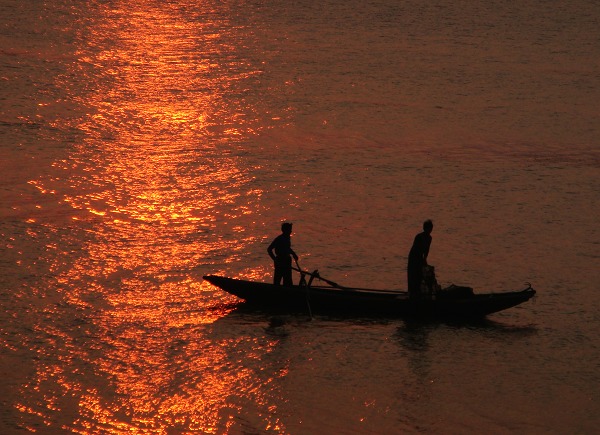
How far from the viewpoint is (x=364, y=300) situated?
1430 centimetres

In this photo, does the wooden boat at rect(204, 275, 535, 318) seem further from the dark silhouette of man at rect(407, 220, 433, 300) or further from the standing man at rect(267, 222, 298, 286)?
the standing man at rect(267, 222, 298, 286)

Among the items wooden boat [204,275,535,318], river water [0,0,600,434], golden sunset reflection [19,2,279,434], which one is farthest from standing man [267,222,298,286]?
golden sunset reflection [19,2,279,434]

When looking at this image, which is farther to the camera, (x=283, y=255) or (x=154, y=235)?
(x=154, y=235)

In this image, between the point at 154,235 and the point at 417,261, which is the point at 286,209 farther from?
the point at 417,261

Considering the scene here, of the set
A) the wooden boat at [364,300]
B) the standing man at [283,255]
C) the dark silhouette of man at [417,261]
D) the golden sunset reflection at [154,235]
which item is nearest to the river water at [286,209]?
the golden sunset reflection at [154,235]

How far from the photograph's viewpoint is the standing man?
14.5 m

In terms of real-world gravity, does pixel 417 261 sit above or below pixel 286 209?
above

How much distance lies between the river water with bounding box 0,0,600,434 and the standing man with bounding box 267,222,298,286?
0.62 meters

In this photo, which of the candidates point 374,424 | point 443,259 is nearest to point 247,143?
point 443,259

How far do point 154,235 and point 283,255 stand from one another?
3.72 metres

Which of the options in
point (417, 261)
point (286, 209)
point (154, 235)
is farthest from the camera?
point (286, 209)

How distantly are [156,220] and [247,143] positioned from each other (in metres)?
5.01

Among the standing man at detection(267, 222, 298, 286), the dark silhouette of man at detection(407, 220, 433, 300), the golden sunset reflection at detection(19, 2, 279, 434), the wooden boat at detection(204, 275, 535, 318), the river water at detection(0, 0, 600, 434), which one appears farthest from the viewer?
the standing man at detection(267, 222, 298, 286)

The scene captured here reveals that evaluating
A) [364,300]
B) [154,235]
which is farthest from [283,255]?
[154,235]
